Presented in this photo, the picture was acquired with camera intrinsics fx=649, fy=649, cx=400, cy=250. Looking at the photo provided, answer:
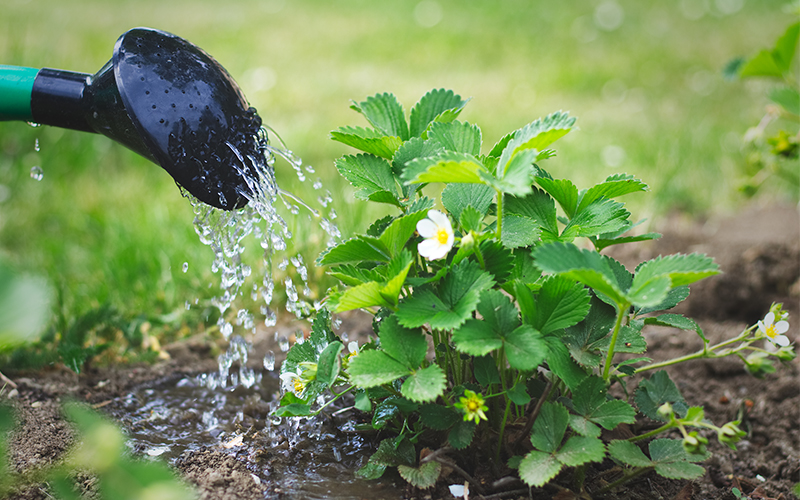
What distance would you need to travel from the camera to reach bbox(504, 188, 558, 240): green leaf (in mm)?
1226

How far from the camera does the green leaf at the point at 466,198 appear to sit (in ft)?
3.90

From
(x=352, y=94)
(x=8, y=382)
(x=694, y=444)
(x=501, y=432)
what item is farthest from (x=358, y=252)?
(x=352, y=94)

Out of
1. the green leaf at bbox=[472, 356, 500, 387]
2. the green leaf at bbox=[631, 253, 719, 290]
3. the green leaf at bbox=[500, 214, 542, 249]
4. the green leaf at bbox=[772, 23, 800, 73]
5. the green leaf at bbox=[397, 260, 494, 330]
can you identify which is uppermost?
the green leaf at bbox=[772, 23, 800, 73]

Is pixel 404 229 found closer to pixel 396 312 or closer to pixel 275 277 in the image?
pixel 396 312

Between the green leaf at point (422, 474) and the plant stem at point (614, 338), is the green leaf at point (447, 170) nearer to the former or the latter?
the plant stem at point (614, 338)

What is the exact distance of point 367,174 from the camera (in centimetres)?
124

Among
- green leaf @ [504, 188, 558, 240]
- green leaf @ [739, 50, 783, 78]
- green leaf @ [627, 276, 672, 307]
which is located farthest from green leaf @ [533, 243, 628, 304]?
green leaf @ [739, 50, 783, 78]

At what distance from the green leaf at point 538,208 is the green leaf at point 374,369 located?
14.8 inches

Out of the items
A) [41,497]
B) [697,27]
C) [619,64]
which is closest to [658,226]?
[41,497]

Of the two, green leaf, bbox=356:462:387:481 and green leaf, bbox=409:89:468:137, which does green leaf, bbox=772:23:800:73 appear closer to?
green leaf, bbox=409:89:468:137

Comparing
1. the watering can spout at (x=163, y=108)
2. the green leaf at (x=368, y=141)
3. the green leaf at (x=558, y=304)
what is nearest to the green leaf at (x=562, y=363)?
the green leaf at (x=558, y=304)

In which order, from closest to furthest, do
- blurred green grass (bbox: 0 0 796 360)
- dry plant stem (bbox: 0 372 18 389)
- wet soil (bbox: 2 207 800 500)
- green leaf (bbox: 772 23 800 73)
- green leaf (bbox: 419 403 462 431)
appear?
green leaf (bbox: 419 403 462 431)
wet soil (bbox: 2 207 800 500)
dry plant stem (bbox: 0 372 18 389)
green leaf (bbox: 772 23 800 73)
blurred green grass (bbox: 0 0 796 360)

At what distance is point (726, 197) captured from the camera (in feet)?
10.7

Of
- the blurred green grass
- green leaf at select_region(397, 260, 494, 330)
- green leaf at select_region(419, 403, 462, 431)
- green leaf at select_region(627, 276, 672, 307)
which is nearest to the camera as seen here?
green leaf at select_region(627, 276, 672, 307)
